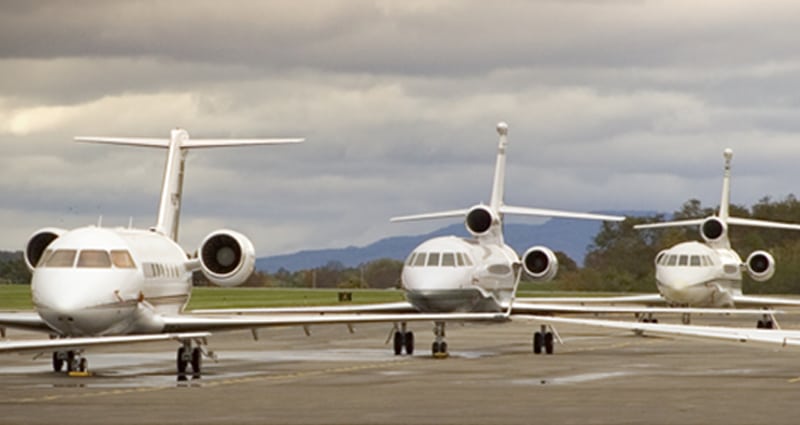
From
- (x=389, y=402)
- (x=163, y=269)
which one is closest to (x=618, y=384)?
(x=389, y=402)

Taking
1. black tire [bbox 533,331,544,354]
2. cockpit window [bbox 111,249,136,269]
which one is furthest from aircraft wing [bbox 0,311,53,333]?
black tire [bbox 533,331,544,354]

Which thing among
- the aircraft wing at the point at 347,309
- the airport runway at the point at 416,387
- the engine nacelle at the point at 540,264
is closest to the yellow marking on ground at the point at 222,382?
the airport runway at the point at 416,387

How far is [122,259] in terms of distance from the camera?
31.2 m

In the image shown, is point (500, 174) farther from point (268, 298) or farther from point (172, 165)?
point (268, 298)

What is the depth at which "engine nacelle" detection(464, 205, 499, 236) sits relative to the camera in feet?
149

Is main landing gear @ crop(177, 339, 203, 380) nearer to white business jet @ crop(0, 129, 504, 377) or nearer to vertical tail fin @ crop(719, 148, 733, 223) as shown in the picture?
white business jet @ crop(0, 129, 504, 377)

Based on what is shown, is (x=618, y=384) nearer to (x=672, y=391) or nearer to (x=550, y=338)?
(x=672, y=391)

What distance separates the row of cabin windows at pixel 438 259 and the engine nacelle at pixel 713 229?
20.7 m

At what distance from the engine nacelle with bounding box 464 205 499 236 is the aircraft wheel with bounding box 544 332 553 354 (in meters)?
6.13

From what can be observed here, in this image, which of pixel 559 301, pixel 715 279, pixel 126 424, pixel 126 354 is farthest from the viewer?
pixel 715 279

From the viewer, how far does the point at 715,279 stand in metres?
56.8

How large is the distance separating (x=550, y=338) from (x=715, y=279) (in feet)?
60.3

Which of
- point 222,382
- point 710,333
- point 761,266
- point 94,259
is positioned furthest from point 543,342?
point 761,266

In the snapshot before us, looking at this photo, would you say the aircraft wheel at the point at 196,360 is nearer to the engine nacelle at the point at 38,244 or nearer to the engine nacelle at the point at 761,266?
the engine nacelle at the point at 38,244
